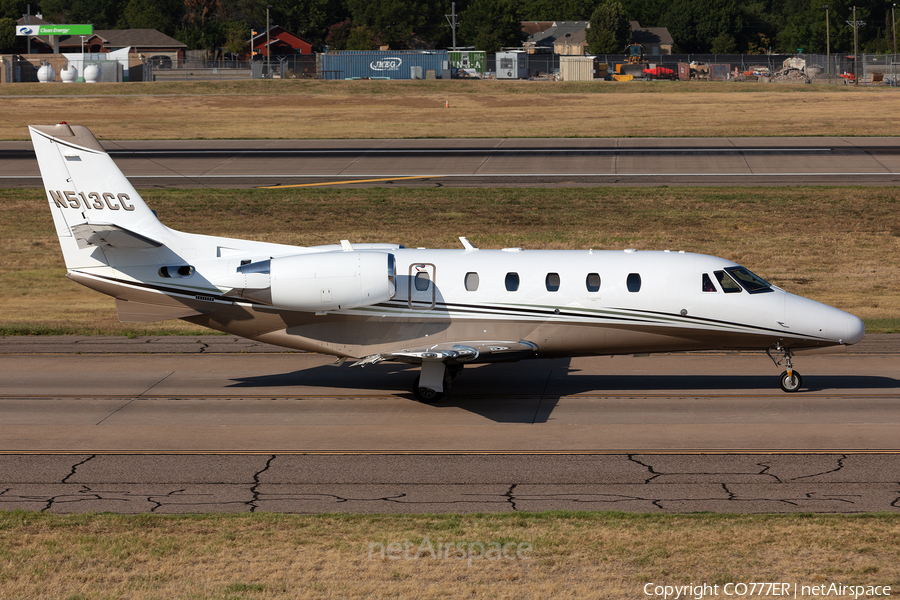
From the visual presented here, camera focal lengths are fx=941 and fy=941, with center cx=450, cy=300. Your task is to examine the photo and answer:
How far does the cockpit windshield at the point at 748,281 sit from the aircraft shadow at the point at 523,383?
2513 millimetres

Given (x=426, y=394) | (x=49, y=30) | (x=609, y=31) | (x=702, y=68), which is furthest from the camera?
(x=609, y=31)

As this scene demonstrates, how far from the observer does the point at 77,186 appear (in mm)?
22344

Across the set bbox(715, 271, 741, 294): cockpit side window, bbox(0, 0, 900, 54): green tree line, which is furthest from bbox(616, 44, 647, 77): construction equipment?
bbox(715, 271, 741, 294): cockpit side window

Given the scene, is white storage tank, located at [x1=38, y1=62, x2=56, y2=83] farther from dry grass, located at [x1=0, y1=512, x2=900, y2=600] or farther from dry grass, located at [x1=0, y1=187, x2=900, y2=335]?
dry grass, located at [x1=0, y1=512, x2=900, y2=600]

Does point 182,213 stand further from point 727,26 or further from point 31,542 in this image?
point 727,26

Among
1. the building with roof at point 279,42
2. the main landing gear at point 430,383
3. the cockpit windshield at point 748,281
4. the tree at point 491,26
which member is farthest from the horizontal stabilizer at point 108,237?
the tree at point 491,26

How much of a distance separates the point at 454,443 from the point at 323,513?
173 inches

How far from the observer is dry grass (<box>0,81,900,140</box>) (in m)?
69.8

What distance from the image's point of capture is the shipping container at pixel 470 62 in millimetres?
117062

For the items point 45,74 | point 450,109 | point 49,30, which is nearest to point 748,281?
point 450,109

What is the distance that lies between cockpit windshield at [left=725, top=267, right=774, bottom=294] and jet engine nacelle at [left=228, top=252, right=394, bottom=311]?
7984 millimetres

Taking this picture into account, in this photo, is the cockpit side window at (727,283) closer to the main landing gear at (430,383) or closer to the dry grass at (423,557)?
the main landing gear at (430,383)

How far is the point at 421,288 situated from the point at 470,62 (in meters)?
101

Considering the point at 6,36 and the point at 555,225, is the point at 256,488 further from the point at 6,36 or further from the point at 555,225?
the point at 6,36
